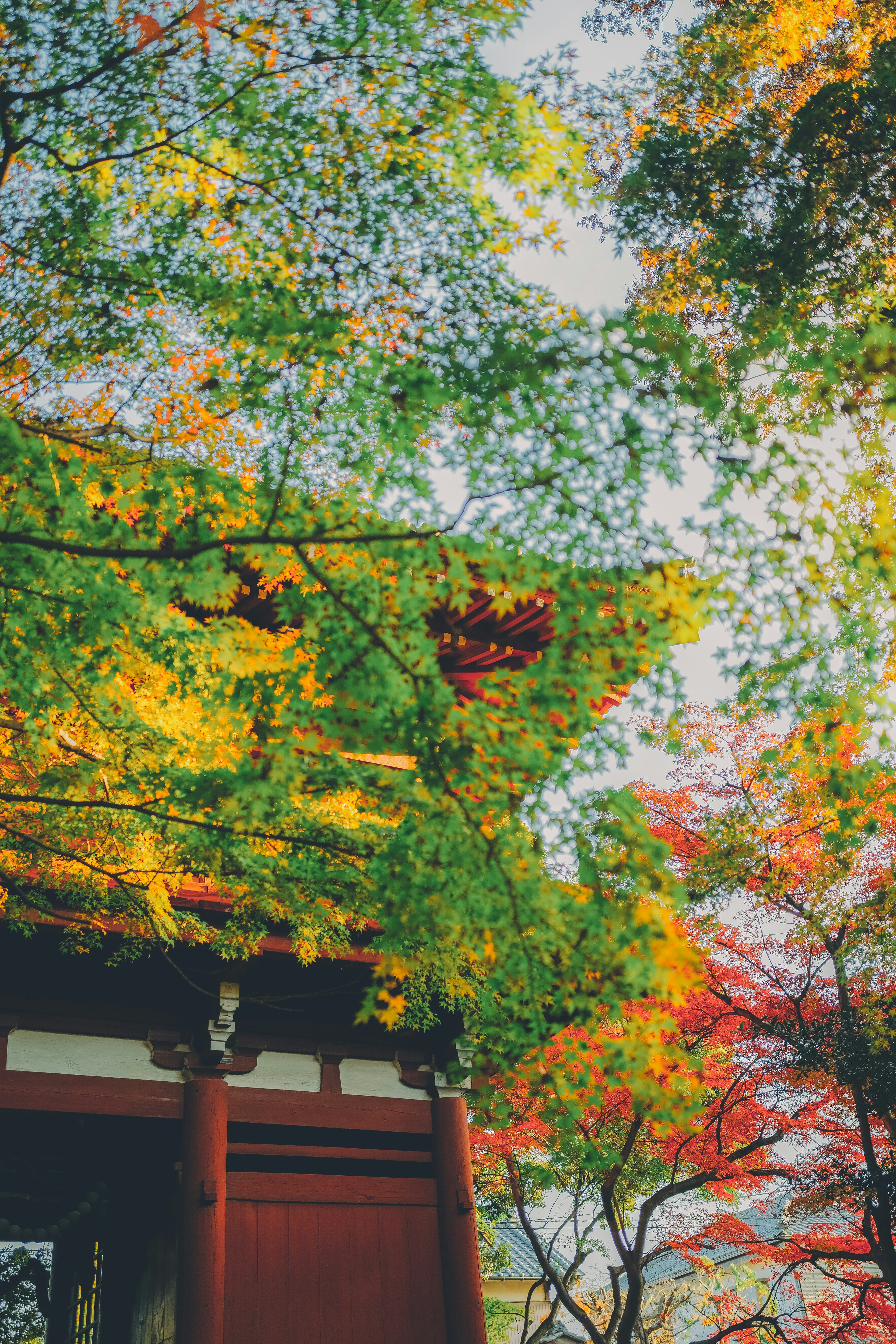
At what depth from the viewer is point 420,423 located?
3.79 meters

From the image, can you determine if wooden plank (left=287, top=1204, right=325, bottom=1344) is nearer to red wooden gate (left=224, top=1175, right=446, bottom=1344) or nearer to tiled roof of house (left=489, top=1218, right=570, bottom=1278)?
red wooden gate (left=224, top=1175, right=446, bottom=1344)

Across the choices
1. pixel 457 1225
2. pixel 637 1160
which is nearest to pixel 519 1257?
pixel 637 1160

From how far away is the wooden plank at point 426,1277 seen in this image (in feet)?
24.1

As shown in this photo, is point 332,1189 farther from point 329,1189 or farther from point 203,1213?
point 203,1213

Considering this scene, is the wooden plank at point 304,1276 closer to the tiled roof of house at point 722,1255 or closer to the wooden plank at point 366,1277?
the wooden plank at point 366,1277

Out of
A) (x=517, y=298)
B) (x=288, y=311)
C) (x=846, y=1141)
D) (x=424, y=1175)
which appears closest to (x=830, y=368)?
(x=517, y=298)

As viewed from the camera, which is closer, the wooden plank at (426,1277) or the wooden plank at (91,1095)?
the wooden plank at (91,1095)

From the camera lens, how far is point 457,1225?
7727 millimetres

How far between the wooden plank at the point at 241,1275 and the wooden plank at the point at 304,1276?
0.28 m

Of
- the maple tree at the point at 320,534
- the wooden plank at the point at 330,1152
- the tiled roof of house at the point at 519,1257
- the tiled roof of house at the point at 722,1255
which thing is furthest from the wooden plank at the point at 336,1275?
the tiled roof of house at the point at 722,1255

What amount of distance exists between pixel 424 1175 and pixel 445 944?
4.47 meters

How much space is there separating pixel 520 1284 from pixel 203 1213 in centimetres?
2068

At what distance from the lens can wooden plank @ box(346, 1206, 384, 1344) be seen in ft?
23.5

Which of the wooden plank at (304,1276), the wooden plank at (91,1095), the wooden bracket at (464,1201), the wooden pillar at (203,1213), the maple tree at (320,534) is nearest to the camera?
the maple tree at (320,534)
